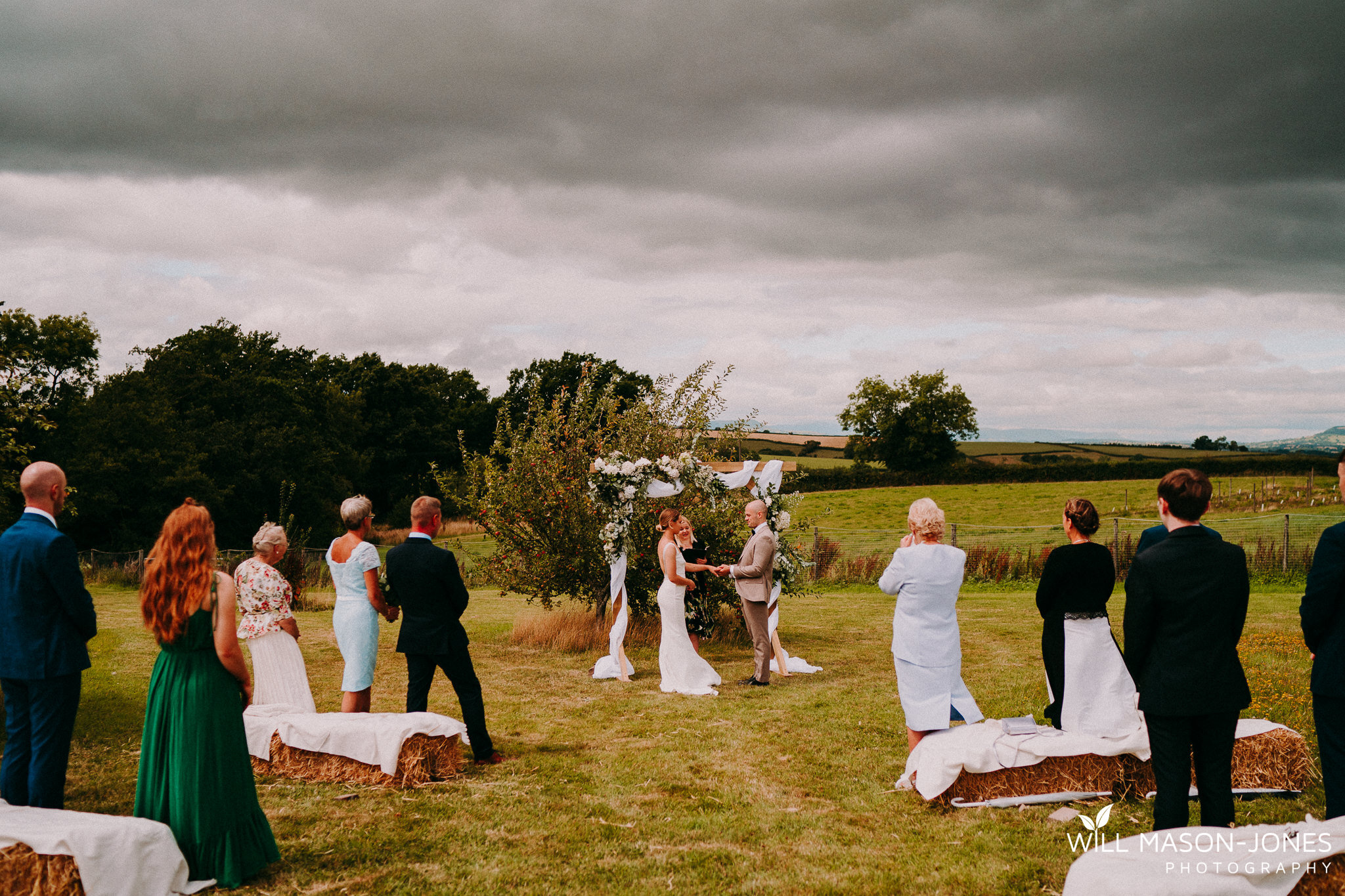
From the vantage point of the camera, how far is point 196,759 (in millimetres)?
4715

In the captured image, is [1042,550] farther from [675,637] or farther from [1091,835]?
[1091,835]

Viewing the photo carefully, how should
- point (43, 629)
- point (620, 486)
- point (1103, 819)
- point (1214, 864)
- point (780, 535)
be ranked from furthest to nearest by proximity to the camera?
1. point (780, 535)
2. point (620, 486)
3. point (1103, 819)
4. point (43, 629)
5. point (1214, 864)

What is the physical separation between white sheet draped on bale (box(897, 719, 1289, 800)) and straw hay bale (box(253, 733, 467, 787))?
12.0ft

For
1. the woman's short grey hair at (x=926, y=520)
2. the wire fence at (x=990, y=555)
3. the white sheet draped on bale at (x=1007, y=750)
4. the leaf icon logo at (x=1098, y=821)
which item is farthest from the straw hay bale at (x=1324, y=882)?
the wire fence at (x=990, y=555)

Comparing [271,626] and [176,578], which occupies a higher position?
[176,578]

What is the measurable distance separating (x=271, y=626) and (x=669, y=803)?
3686mm

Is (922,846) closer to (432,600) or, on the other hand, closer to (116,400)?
(432,600)

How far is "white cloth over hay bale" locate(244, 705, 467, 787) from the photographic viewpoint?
672 cm

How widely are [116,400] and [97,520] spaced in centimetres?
567

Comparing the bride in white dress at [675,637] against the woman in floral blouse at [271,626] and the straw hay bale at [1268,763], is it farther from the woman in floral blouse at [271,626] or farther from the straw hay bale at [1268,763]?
the straw hay bale at [1268,763]

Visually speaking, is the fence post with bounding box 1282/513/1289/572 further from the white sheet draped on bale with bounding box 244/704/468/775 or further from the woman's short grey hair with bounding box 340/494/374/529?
the woman's short grey hair with bounding box 340/494/374/529

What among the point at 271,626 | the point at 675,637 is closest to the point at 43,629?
the point at 271,626

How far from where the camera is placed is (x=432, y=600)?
23.6 feet

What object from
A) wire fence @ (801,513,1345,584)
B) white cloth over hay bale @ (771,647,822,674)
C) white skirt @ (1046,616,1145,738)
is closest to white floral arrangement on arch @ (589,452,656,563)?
white cloth over hay bale @ (771,647,822,674)
